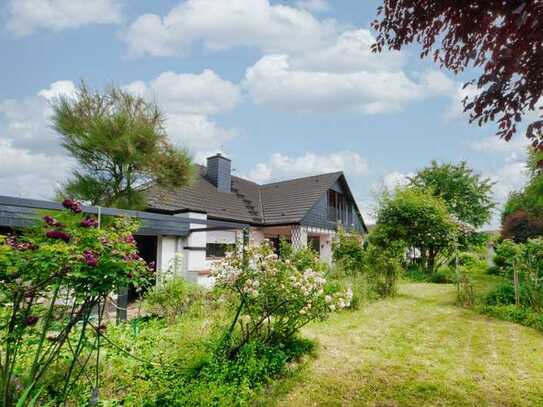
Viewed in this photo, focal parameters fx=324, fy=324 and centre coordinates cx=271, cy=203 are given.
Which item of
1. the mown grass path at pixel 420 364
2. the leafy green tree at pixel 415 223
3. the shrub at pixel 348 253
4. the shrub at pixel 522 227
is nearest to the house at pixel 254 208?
the shrub at pixel 348 253

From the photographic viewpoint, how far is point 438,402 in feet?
11.6

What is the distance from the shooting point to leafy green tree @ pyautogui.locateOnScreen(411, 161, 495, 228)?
24.6 meters

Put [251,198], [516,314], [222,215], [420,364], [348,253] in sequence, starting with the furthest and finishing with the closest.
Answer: [251,198]
[222,215]
[348,253]
[516,314]
[420,364]

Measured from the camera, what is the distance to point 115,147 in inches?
350

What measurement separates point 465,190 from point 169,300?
2558cm

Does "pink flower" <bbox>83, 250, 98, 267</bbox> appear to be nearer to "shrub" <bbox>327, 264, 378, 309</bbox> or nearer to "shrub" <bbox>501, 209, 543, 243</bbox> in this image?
"shrub" <bbox>327, 264, 378, 309</bbox>

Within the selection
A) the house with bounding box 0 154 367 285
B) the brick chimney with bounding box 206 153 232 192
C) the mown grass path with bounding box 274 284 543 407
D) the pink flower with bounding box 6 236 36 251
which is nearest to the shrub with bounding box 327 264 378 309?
the mown grass path with bounding box 274 284 543 407

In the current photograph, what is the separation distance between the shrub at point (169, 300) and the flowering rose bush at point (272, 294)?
1840mm

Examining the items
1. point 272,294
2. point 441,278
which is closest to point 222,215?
point 272,294

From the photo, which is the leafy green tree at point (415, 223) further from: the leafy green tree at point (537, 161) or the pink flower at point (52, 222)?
the pink flower at point (52, 222)

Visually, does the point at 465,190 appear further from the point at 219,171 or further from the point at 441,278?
the point at 219,171

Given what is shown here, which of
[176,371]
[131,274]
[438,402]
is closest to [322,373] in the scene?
[438,402]

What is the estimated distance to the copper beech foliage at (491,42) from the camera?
233 centimetres

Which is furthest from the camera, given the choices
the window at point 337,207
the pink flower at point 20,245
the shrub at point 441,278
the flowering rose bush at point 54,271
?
the window at point 337,207
